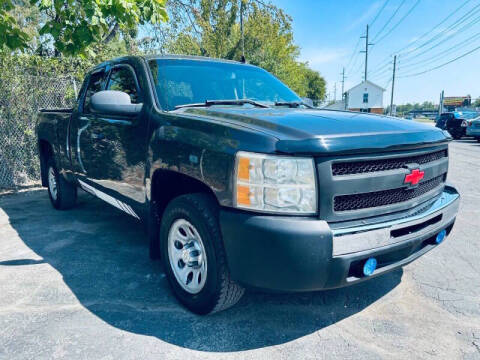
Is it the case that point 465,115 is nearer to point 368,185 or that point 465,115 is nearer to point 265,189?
point 368,185

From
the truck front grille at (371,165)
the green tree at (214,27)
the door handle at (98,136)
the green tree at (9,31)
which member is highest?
the green tree at (214,27)

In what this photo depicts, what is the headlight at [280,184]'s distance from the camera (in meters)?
1.94

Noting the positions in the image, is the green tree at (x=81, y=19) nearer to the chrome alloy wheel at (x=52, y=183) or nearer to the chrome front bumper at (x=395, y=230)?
the chrome alloy wheel at (x=52, y=183)

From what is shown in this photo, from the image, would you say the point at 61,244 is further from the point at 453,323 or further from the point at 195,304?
the point at 453,323

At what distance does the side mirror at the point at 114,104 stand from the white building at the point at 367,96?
5228 cm

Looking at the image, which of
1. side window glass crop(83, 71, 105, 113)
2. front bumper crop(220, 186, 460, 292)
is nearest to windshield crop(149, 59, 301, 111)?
side window glass crop(83, 71, 105, 113)

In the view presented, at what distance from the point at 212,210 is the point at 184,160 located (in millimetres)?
410

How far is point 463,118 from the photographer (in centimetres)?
1919

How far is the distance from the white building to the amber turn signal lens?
53.0 metres

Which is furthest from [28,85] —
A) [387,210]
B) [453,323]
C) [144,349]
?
[453,323]

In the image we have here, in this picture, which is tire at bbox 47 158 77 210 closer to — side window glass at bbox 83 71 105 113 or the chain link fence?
side window glass at bbox 83 71 105 113

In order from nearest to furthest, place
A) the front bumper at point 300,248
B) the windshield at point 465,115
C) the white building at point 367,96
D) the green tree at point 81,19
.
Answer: the front bumper at point 300,248, the green tree at point 81,19, the windshield at point 465,115, the white building at point 367,96

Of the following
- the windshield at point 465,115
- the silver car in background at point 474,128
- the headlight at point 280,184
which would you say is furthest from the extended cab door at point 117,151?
the windshield at point 465,115

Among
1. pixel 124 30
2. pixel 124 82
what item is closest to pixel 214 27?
pixel 124 30
